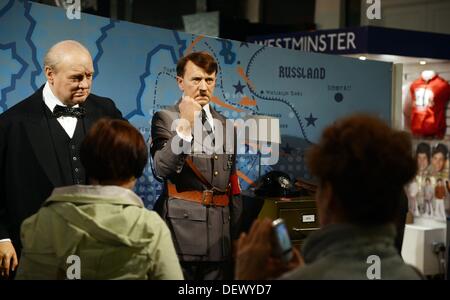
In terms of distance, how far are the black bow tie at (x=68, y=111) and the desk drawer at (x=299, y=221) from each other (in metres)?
1.54

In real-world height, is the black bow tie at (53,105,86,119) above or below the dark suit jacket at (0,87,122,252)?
above

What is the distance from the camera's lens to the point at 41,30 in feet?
11.7

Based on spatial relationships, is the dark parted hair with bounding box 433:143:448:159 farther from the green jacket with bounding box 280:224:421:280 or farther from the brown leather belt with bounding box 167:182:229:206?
the green jacket with bounding box 280:224:421:280

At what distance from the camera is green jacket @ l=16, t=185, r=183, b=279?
2.29 metres

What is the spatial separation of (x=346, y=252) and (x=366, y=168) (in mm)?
216

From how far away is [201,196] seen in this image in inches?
167

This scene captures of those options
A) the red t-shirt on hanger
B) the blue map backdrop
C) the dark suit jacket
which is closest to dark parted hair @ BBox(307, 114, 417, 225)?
the blue map backdrop

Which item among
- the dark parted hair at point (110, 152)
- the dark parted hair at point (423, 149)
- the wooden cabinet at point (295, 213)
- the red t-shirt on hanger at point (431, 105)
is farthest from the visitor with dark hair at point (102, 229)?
the dark parted hair at point (423, 149)

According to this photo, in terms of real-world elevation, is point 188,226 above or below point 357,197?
below

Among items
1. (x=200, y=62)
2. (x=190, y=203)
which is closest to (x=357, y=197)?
(x=190, y=203)

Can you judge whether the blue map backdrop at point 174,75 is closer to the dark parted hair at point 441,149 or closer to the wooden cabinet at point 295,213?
the wooden cabinet at point 295,213

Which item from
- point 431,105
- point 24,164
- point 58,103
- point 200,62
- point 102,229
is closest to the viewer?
point 102,229

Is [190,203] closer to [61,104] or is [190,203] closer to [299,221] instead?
[299,221]

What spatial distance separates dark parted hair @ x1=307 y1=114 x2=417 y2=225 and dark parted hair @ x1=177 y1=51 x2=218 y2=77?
250 cm
